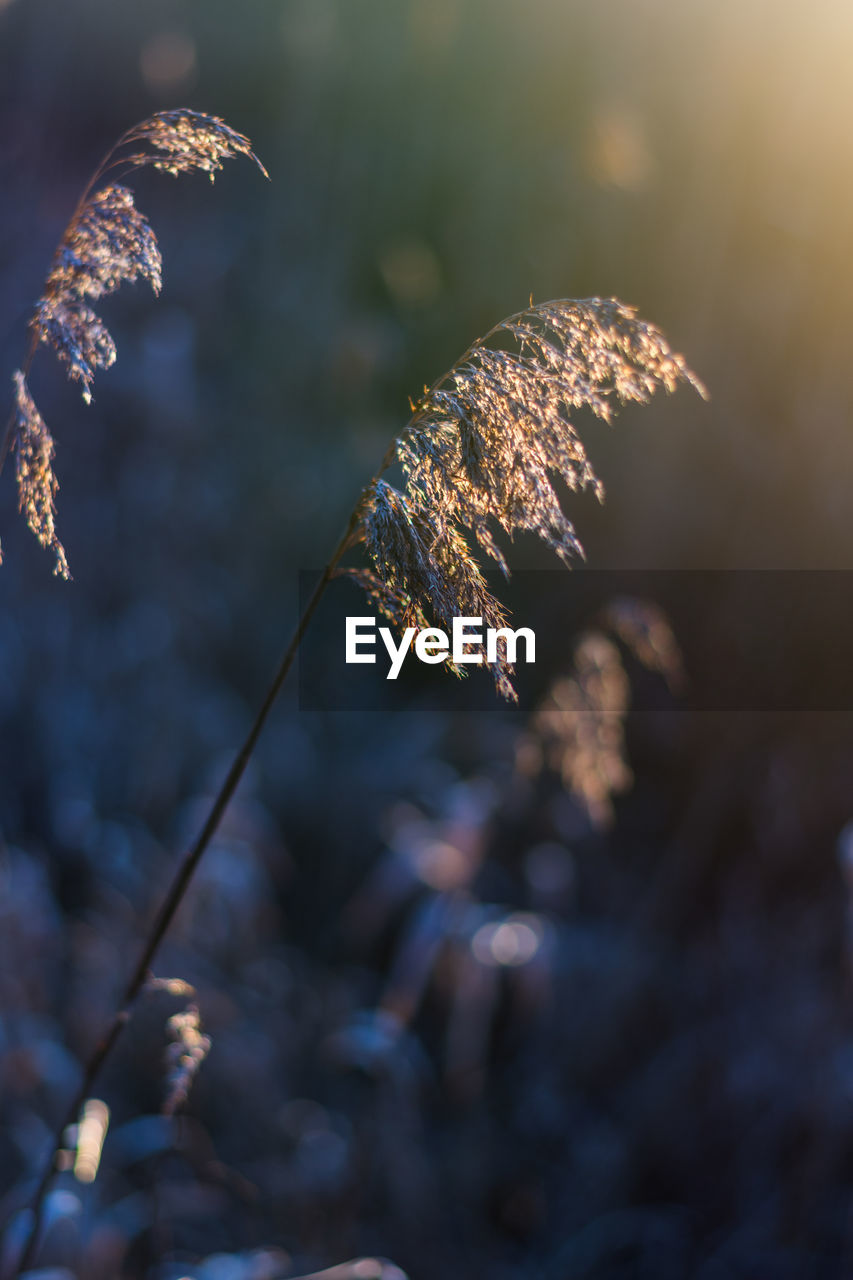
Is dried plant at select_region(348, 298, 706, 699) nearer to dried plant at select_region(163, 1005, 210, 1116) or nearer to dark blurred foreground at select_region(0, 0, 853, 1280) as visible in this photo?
dried plant at select_region(163, 1005, 210, 1116)

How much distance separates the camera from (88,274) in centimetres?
63

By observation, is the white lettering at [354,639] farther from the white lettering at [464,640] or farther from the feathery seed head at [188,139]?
the feathery seed head at [188,139]

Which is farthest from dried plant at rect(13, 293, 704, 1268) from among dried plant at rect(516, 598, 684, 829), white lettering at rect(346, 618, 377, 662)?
dried plant at rect(516, 598, 684, 829)

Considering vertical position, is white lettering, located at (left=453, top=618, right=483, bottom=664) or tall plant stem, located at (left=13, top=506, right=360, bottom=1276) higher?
white lettering, located at (left=453, top=618, right=483, bottom=664)

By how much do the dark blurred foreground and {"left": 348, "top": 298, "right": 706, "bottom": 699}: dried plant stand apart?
956mm

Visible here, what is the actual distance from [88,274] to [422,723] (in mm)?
2051

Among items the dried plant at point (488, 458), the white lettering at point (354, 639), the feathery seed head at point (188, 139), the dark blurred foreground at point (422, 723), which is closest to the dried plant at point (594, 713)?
the dark blurred foreground at point (422, 723)

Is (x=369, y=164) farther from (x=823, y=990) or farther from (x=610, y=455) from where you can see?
(x=823, y=990)

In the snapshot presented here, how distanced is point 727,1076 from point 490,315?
7.32ft

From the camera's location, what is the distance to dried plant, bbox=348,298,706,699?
611mm

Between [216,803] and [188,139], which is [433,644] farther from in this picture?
[188,139]

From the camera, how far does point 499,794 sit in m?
2.05

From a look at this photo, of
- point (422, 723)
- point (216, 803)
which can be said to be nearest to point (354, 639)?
point (422, 723)

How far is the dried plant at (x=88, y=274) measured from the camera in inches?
23.9
